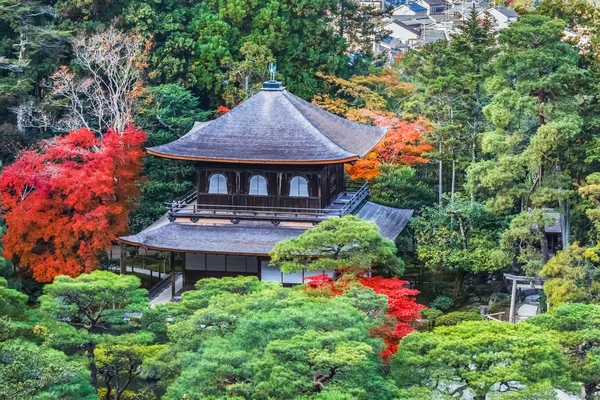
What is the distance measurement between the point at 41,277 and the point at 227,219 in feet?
20.7

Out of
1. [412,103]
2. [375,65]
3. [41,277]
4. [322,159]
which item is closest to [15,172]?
[41,277]

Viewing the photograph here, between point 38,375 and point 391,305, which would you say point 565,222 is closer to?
point 391,305

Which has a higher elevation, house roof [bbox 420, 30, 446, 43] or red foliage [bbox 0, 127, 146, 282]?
house roof [bbox 420, 30, 446, 43]

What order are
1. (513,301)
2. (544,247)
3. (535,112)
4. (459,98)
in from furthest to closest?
(459,98) → (513,301) → (544,247) → (535,112)

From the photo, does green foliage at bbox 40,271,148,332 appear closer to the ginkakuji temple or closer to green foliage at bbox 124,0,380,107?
the ginkakuji temple

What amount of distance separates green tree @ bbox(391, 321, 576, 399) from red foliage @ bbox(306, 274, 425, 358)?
1.97 m

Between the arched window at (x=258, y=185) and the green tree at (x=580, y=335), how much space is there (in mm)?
11637

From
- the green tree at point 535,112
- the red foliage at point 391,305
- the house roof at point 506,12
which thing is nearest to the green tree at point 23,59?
the red foliage at point 391,305

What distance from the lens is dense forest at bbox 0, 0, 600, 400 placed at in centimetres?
2469

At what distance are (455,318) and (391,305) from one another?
4955 millimetres

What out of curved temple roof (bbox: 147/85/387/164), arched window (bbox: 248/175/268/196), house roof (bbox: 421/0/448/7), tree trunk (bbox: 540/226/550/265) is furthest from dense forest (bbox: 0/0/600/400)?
house roof (bbox: 421/0/448/7)

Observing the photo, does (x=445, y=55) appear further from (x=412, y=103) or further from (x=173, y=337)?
(x=173, y=337)

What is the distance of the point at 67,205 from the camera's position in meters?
36.7

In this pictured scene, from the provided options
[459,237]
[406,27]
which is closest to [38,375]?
[459,237]
